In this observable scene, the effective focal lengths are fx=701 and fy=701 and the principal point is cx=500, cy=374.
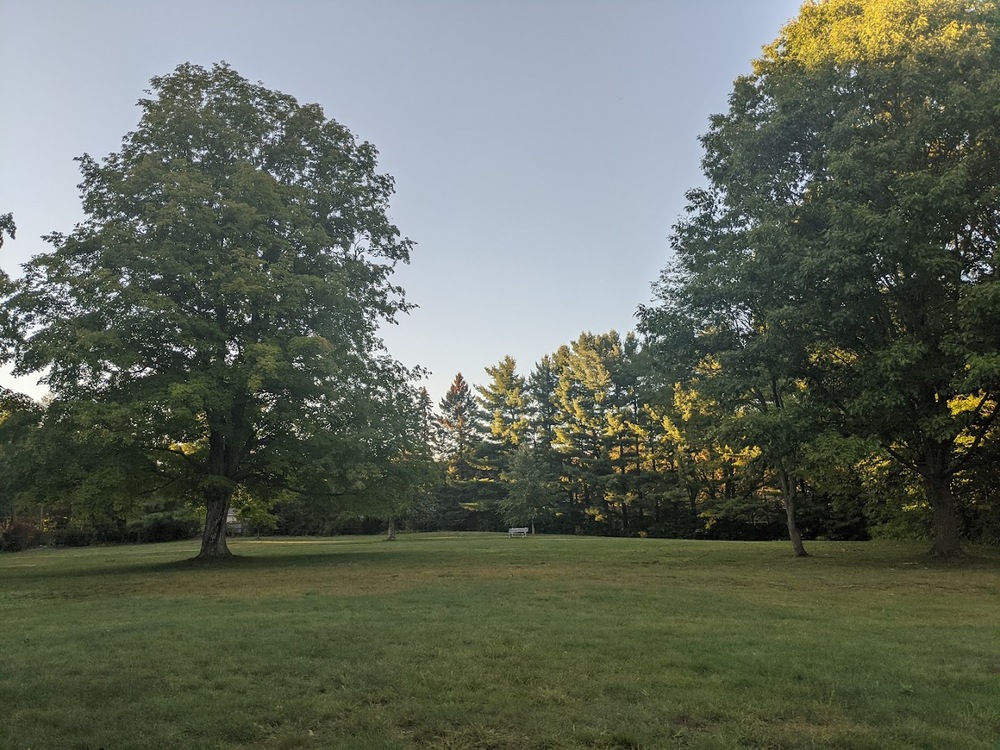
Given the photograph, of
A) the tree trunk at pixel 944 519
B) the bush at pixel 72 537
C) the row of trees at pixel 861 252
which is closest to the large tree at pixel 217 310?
the row of trees at pixel 861 252

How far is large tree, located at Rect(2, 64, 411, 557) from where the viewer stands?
19078mm

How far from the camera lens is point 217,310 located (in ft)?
70.7

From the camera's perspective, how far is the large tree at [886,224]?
16078mm

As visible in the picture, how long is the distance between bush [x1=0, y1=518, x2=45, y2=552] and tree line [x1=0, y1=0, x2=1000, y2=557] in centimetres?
2576

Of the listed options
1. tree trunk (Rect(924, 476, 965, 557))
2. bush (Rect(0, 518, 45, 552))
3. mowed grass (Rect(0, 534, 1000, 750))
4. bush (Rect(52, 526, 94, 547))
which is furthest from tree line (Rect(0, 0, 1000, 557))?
bush (Rect(52, 526, 94, 547))

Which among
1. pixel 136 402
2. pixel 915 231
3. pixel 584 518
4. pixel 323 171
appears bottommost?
pixel 584 518

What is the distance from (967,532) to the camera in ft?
86.0

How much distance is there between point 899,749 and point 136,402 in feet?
59.9

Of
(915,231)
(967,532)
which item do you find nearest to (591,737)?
(915,231)

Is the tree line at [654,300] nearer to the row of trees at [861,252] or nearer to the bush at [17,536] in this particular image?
the row of trees at [861,252]

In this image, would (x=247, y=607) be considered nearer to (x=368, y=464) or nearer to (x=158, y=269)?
(x=368, y=464)

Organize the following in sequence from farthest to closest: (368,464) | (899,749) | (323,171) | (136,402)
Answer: (323,171)
(368,464)
(136,402)
(899,749)

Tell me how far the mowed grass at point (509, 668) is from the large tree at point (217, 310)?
24.8 feet

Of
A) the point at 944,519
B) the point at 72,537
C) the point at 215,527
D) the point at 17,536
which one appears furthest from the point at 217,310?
the point at 72,537
